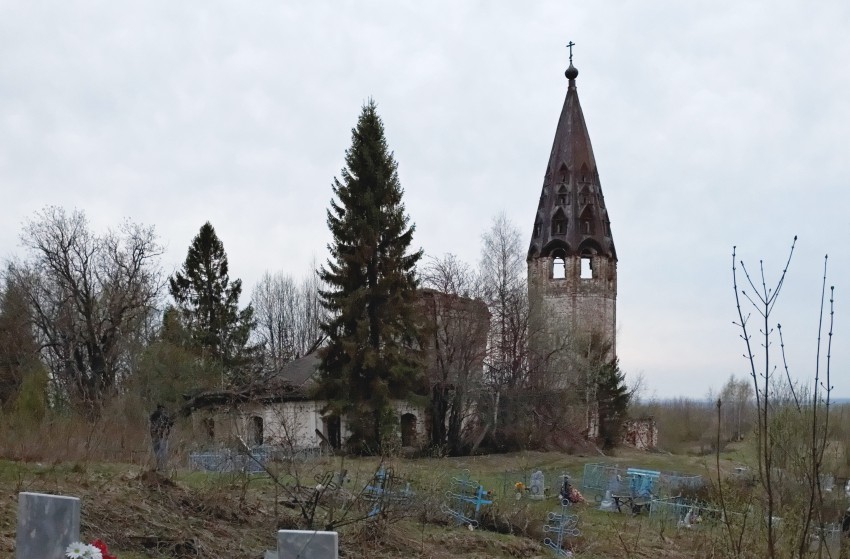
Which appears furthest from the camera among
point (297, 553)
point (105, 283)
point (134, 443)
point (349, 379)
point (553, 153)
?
point (553, 153)

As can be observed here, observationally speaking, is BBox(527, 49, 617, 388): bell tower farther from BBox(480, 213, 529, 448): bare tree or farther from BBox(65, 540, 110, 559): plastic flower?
BBox(65, 540, 110, 559): plastic flower

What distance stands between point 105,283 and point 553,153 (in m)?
27.1

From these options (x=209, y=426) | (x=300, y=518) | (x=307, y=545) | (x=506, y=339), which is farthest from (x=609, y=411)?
(x=307, y=545)

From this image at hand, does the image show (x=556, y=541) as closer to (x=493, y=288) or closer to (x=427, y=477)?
(x=427, y=477)

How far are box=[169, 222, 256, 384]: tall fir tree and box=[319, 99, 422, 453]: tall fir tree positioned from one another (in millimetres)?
12974

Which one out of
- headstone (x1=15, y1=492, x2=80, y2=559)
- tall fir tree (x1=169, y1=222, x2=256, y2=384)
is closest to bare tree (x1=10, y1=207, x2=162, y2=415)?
tall fir tree (x1=169, y1=222, x2=256, y2=384)

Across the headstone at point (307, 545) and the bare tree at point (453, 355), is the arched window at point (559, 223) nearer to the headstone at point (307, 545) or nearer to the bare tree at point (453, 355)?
the bare tree at point (453, 355)

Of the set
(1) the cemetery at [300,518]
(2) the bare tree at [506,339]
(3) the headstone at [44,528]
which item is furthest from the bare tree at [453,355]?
(3) the headstone at [44,528]

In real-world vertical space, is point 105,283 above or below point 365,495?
above

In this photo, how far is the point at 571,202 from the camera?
1866 inches

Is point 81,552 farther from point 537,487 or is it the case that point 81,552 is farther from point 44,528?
point 537,487

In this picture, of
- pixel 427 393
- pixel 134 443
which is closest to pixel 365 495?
pixel 134 443

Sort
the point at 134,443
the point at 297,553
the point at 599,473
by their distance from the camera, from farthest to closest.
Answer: the point at 599,473, the point at 134,443, the point at 297,553

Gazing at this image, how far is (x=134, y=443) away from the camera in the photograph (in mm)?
13398
